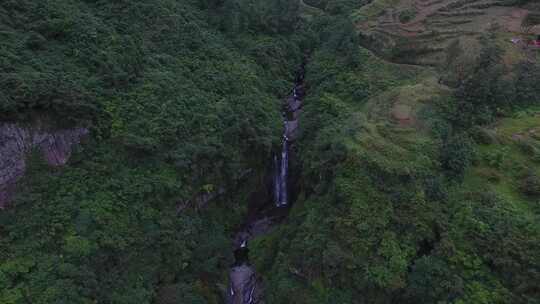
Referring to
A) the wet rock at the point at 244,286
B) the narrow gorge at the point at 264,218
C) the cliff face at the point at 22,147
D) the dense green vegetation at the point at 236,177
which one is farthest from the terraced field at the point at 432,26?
the cliff face at the point at 22,147

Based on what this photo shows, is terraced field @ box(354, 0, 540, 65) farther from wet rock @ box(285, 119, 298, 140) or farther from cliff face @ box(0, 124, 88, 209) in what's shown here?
cliff face @ box(0, 124, 88, 209)

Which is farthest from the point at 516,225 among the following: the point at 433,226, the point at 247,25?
the point at 247,25

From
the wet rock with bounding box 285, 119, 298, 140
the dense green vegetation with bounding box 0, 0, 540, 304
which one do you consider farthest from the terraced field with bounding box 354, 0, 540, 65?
the wet rock with bounding box 285, 119, 298, 140

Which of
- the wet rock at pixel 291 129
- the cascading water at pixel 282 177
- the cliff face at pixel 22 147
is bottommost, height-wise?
the cascading water at pixel 282 177

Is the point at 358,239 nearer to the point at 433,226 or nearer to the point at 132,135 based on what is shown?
Answer: the point at 433,226

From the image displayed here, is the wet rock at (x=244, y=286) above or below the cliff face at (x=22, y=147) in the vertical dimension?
below

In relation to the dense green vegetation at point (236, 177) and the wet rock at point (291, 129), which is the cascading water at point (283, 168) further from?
the dense green vegetation at point (236, 177)

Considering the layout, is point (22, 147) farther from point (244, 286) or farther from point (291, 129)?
point (291, 129)
